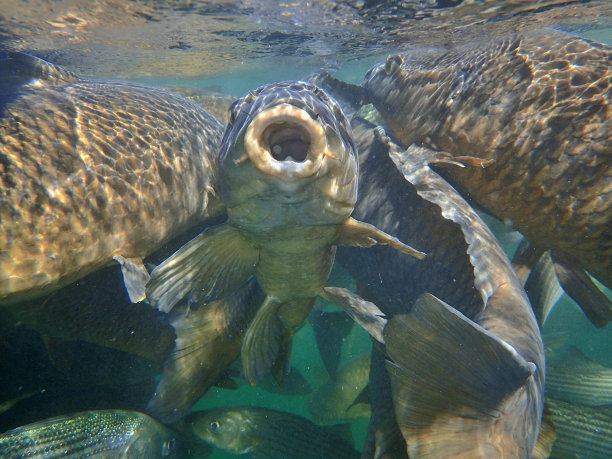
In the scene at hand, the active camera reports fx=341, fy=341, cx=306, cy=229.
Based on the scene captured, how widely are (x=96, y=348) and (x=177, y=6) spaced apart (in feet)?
28.6

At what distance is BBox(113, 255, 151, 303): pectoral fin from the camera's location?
2545 mm

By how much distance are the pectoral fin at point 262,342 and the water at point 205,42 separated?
6.98 ft

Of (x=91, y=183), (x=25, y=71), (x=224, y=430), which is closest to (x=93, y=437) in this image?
(x=224, y=430)

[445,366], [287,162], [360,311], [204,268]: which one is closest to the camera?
[287,162]

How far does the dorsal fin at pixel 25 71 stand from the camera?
4.59 metres

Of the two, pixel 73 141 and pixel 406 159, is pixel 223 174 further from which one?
pixel 406 159

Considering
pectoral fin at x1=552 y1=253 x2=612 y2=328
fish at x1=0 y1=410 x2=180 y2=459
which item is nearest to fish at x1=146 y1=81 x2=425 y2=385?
fish at x1=0 y1=410 x2=180 y2=459

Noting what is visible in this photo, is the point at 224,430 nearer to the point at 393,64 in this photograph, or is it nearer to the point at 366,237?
the point at 366,237

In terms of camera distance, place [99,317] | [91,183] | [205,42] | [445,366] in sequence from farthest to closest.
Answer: [205,42] < [99,317] < [91,183] < [445,366]

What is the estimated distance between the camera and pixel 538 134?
3.33 meters

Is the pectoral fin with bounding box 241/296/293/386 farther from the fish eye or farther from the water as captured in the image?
the fish eye

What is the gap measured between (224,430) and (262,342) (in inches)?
85.9

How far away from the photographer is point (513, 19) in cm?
903

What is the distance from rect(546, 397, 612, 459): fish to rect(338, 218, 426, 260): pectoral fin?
137 inches
